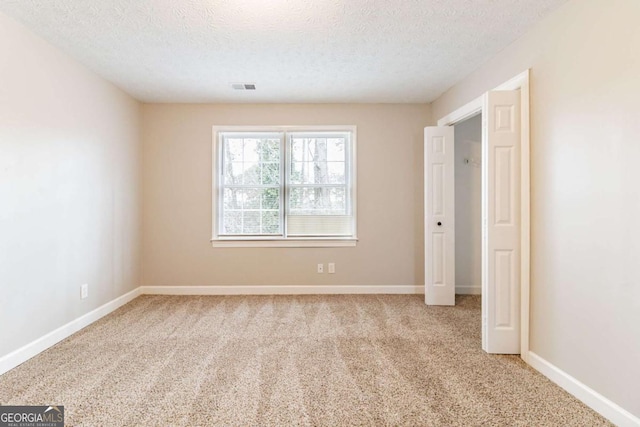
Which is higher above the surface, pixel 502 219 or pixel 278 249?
pixel 502 219

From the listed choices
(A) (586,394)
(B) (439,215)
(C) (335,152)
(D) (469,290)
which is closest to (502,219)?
(A) (586,394)

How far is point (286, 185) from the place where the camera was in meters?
4.31

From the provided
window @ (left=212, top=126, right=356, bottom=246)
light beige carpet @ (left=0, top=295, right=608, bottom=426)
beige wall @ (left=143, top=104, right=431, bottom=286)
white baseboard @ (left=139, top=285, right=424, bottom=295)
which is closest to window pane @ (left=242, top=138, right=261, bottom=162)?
window @ (left=212, top=126, right=356, bottom=246)

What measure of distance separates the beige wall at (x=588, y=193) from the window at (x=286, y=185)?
2369 mm

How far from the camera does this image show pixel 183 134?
4238 mm

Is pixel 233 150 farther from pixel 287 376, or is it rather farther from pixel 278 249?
pixel 287 376

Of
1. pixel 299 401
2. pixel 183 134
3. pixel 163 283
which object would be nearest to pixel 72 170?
pixel 183 134

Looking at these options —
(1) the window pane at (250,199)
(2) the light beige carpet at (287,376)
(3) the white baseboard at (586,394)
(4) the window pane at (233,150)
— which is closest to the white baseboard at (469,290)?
(2) the light beige carpet at (287,376)

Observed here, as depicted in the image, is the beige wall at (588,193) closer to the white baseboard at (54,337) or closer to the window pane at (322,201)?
the window pane at (322,201)

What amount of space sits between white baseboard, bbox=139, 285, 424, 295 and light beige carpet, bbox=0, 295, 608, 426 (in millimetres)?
810

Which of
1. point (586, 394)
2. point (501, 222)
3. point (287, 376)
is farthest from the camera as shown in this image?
point (501, 222)

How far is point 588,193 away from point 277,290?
341 cm

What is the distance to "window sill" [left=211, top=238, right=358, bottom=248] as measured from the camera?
14.0 ft

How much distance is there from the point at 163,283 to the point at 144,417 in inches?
108
